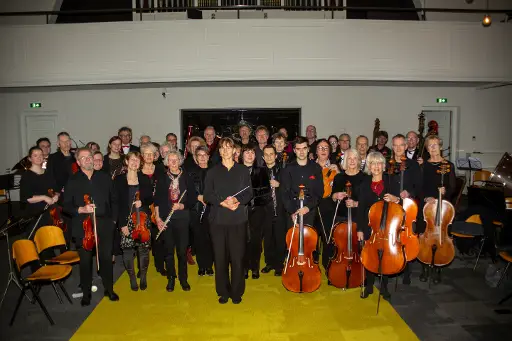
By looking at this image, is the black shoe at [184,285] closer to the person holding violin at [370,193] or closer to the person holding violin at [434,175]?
the person holding violin at [370,193]

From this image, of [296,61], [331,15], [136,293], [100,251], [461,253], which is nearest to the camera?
[100,251]

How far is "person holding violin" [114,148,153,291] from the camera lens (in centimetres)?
405

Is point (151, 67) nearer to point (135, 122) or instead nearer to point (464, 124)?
point (135, 122)

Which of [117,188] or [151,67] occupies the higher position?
[151,67]

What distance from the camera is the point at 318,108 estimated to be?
9.55m

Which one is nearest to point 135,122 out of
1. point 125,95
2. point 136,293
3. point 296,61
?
point 125,95

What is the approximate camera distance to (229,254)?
3912 millimetres

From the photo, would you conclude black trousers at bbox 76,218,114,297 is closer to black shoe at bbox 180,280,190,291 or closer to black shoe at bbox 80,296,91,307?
black shoe at bbox 80,296,91,307

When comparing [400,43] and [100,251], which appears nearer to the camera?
[100,251]

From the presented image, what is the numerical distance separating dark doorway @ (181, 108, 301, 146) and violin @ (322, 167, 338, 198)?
16.3ft

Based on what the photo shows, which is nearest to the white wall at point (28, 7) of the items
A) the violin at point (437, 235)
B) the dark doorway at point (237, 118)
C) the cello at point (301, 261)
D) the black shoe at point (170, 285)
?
the dark doorway at point (237, 118)

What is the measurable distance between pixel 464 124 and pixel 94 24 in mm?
8935

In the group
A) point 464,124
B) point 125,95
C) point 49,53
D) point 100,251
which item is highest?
point 49,53

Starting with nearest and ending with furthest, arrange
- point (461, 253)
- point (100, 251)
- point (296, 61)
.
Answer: point (100, 251), point (461, 253), point (296, 61)
